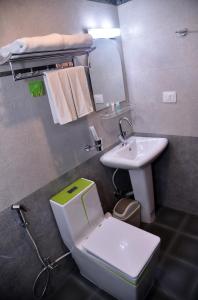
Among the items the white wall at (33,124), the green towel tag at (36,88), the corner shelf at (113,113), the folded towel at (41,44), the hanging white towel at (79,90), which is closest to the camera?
the folded towel at (41,44)

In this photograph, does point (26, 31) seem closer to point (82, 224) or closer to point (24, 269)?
point (82, 224)

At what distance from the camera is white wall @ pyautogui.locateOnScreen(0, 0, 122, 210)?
1296 millimetres

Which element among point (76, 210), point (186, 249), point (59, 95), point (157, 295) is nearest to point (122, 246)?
point (76, 210)

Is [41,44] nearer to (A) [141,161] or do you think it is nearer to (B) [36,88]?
(B) [36,88]

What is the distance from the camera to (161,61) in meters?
1.89

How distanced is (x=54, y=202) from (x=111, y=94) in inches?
45.0

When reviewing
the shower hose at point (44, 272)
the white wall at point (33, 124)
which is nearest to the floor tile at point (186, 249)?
the shower hose at point (44, 272)

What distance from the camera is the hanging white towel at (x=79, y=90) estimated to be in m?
1.50

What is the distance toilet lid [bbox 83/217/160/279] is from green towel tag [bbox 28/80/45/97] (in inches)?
42.7

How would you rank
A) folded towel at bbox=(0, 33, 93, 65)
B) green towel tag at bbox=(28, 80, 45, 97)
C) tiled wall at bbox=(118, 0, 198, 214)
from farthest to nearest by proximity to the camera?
tiled wall at bbox=(118, 0, 198, 214), green towel tag at bbox=(28, 80, 45, 97), folded towel at bbox=(0, 33, 93, 65)

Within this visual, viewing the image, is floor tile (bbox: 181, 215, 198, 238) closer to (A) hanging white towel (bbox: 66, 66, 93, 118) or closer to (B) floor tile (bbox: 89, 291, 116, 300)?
(B) floor tile (bbox: 89, 291, 116, 300)

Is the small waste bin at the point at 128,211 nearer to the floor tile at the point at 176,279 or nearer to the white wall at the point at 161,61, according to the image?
the floor tile at the point at 176,279

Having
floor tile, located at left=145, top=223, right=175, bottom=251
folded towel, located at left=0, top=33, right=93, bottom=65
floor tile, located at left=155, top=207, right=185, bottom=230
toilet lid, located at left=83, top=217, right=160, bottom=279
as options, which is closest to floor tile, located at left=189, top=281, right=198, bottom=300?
floor tile, located at left=145, top=223, right=175, bottom=251

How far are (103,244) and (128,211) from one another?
563 millimetres
